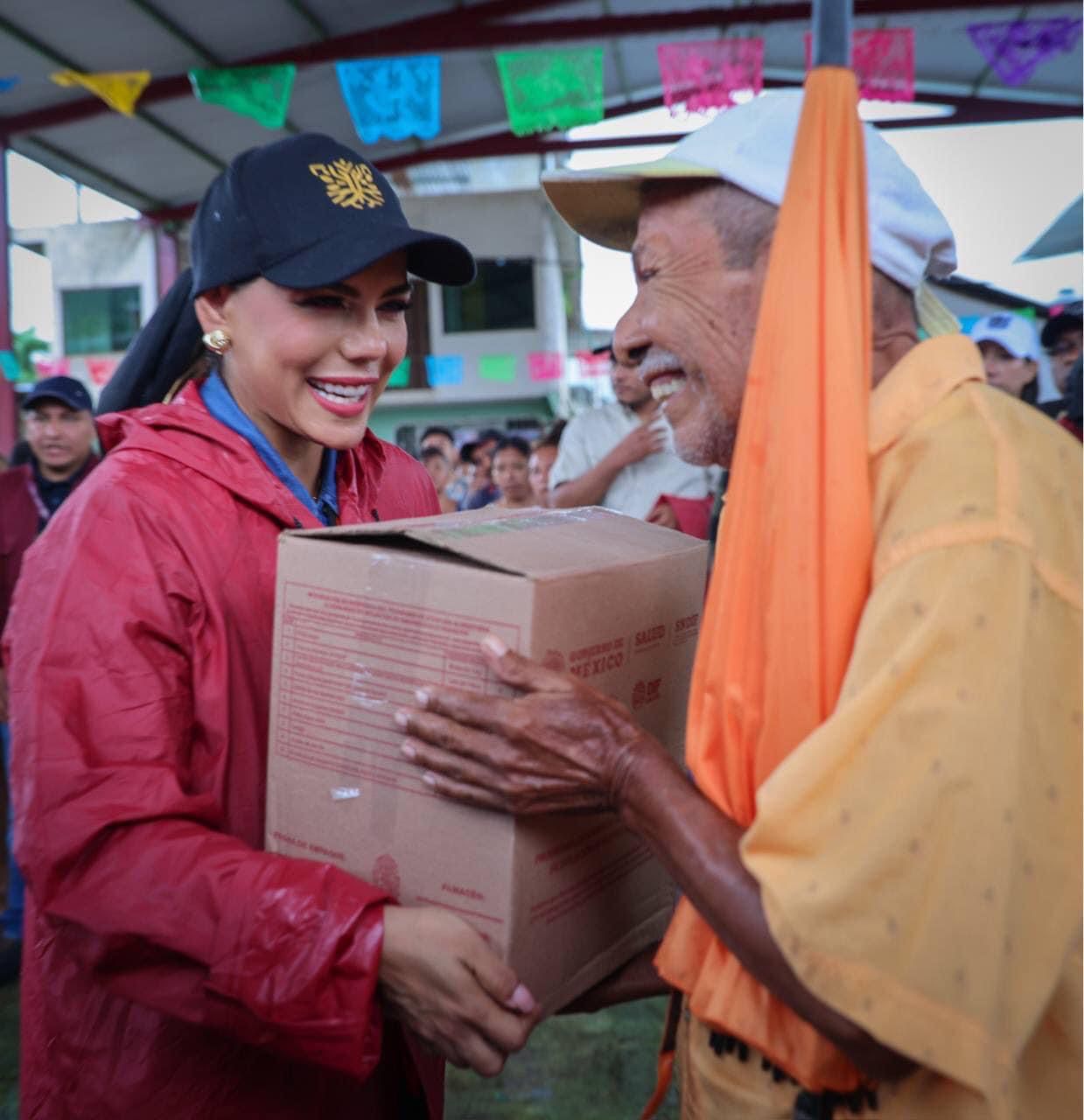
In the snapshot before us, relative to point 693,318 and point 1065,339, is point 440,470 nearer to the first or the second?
point 1065,339

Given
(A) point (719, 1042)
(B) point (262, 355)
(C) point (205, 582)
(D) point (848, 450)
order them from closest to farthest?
(D) point (848, 450)
(A) point (719, 1042)
(C) point (205, 582)
(B) point (262, 355)

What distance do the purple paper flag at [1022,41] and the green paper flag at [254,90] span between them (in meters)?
5.92

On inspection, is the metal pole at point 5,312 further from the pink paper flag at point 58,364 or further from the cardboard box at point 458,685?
the cardboard box at point 458,685

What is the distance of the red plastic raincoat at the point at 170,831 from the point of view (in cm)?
111

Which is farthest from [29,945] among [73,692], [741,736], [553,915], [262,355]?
[741,736]

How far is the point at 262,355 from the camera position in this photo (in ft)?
4.76

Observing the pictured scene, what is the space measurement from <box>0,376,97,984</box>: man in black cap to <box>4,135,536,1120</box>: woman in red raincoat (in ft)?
8.15

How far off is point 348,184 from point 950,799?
1156mm

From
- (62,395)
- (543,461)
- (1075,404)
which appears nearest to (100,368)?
(543,461)

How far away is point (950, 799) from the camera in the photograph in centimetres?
79

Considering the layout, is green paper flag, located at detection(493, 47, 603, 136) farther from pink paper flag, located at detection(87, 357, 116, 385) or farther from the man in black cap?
pink paper flag, located at detection(87, 357, 116, 385)

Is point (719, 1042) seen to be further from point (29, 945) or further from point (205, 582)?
point (29, 945)

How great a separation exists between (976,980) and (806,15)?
11.1 meters

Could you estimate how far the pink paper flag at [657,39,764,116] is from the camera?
26.9 feet
